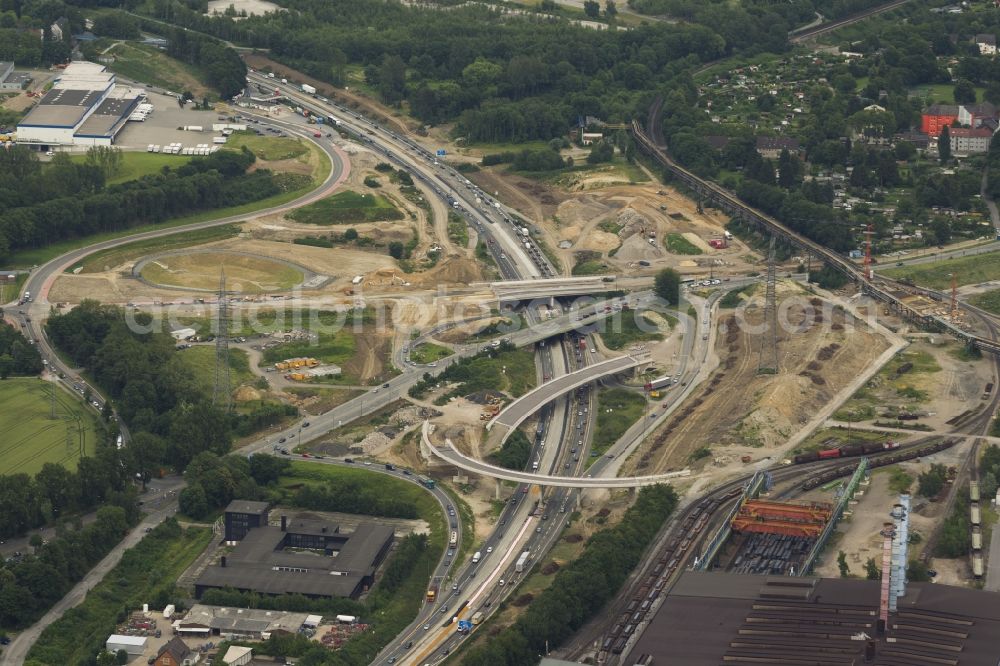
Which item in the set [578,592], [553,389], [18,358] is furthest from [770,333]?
[18,358]

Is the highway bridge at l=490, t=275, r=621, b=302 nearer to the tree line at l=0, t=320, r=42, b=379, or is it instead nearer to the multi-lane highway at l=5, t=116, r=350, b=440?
the multi-lane highway at l=5, t=116, r=350, b=440

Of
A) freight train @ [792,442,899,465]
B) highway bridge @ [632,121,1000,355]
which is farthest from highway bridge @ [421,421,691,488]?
highway bridge @ [632,121,1000,355]

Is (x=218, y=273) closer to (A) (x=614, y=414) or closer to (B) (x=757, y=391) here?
(A) (x=614, y=414)

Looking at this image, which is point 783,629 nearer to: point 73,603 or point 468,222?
point 73,603

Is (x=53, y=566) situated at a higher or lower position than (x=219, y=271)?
lower

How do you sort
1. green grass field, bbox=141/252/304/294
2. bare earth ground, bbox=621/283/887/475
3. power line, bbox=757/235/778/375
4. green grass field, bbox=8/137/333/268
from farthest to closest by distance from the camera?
1. green grass field, bbox=8/137/333/268
2. green grass field, bbox=141/252/304/294
3. power line, bbox=757/235/778/375
4. bare earth ground, bbox=621/283/887/475

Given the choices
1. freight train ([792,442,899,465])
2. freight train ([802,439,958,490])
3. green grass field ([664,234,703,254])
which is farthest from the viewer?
green grass field ([664,234,703,254])

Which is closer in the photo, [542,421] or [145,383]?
[145,383]
